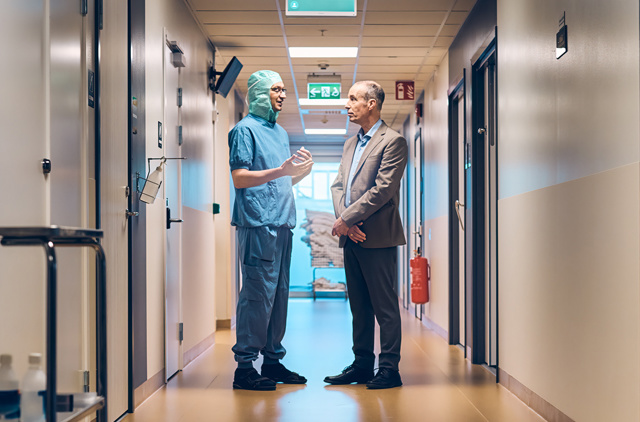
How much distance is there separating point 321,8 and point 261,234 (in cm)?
152

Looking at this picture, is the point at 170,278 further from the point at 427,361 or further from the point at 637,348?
the point at 637,348

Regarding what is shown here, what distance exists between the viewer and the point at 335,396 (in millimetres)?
3771

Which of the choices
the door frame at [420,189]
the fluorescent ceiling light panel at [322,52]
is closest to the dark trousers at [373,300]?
the fluorescent ceiling light panel at [322,52]

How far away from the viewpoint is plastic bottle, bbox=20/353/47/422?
69.7 inches

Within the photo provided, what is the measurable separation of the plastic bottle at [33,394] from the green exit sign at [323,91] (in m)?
5.70

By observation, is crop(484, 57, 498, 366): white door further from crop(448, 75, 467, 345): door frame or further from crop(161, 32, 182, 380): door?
crop(161, 32, 182, 380): door

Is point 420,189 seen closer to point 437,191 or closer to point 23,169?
point 437,191

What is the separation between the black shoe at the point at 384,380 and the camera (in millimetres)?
3957

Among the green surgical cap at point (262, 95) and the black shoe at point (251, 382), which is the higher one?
the green surgical cap at point (262, 95)

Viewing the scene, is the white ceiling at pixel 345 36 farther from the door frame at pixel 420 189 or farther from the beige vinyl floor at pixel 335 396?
the beige vinyl floor at pixel 335 396

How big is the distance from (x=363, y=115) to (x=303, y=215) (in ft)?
28.2

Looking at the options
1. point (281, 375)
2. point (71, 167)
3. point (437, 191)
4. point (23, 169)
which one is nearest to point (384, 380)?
point (281, 375)

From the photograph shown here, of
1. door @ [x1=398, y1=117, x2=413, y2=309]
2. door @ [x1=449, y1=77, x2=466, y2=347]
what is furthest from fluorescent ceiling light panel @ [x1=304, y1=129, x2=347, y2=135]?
door @ [x1=449, y1=77, x2=466, y2=347]

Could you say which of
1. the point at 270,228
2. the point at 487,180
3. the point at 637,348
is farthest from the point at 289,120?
the point at 637,348
